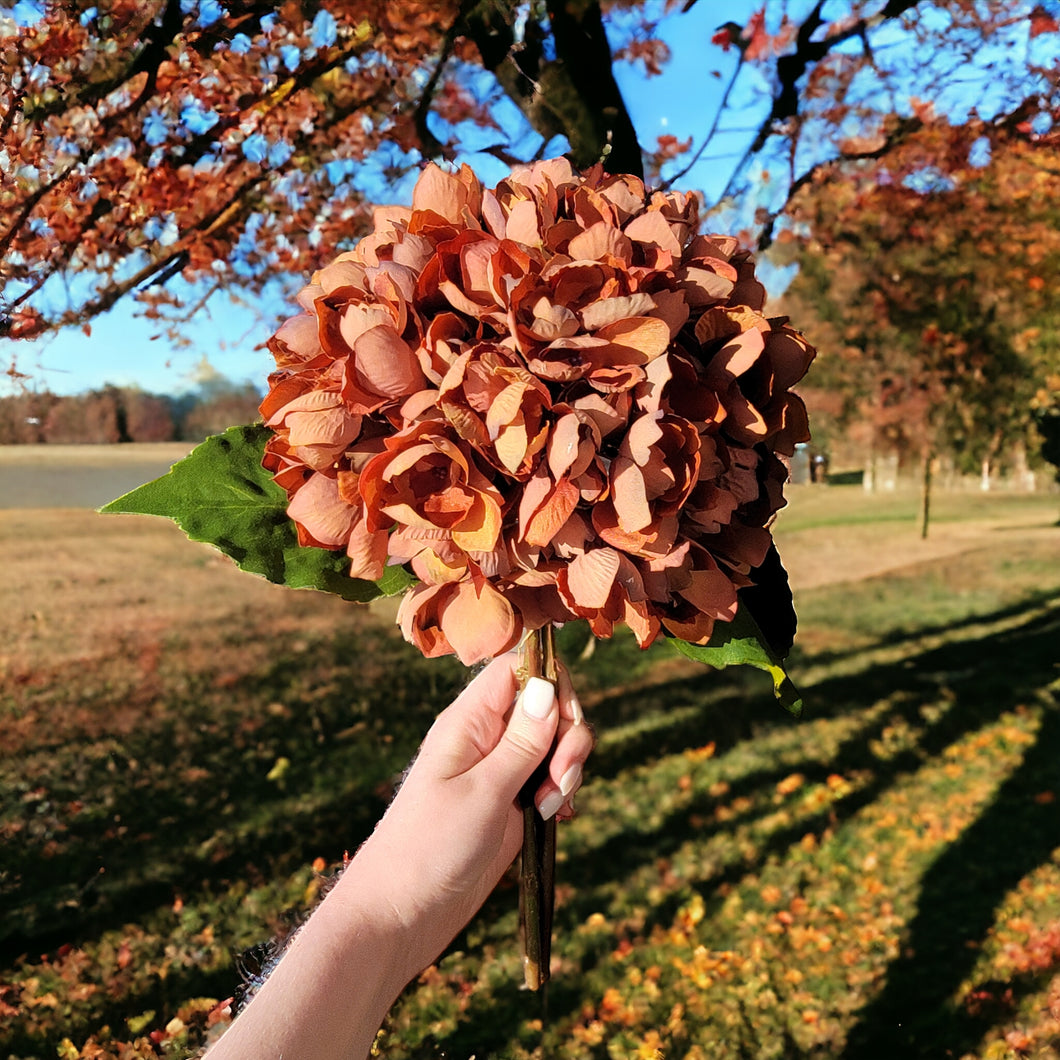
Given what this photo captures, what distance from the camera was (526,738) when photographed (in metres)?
0.68

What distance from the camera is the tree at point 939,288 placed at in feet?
7.96

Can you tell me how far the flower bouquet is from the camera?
0.48 m

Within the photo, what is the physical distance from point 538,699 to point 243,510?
0.93 ft

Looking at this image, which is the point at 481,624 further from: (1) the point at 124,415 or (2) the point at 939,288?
(2) the point at 939,288

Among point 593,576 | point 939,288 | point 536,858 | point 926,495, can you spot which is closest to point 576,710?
point 536,858

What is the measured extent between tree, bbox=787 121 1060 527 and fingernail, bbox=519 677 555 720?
7.32ft

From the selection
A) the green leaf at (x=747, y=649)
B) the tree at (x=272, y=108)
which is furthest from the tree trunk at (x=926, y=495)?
the green leaf at (x=747, y=649)

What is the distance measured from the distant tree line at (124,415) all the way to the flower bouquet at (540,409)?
1.26 m

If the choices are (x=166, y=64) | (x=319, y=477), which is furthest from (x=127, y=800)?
(x=319, y=477)

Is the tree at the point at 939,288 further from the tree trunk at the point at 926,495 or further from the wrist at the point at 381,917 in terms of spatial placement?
the wrist at the point at 381,917

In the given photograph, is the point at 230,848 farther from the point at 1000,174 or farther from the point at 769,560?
the point at 1000,174

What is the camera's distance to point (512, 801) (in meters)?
0.67

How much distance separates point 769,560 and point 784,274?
2.25 meters

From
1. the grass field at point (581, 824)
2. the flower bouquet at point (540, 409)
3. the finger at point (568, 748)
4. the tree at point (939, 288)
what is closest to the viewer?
the flower bouquet at point (540, 409)
